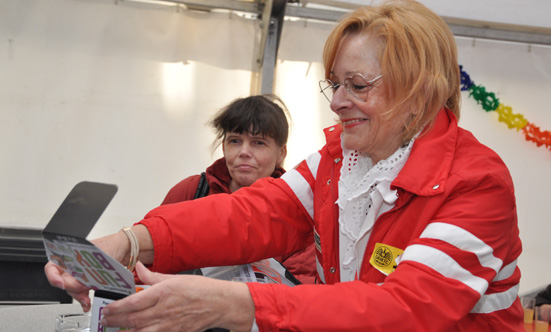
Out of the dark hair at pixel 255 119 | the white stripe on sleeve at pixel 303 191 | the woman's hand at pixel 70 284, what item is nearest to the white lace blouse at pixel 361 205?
the white stripe on sleeve at pixel 303 191

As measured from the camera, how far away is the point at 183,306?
3.69ft

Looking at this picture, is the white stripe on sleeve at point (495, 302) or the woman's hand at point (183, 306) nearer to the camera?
the woman's hand at point (183, 306)

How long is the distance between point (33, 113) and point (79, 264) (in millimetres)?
3024

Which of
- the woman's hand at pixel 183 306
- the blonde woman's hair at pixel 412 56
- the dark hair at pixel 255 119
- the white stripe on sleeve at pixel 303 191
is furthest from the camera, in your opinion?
the dark hair at pixel 255 119

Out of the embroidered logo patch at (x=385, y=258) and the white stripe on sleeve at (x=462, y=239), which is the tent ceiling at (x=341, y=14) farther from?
the white stripe on sleeve at (x=462, y=239)

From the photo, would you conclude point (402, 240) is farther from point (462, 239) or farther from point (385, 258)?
point (462, 239)

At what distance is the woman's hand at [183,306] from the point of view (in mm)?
1111

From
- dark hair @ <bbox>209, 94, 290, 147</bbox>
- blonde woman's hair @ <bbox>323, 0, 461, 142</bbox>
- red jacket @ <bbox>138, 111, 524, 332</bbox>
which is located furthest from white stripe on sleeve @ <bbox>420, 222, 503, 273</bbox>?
dark hair @ <bbox>209, 94, 290, 147</bbox>

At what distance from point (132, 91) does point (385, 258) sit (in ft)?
9.81

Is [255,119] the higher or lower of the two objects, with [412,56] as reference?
lower

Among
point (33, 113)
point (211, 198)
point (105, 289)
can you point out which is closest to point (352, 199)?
point (211, 198)

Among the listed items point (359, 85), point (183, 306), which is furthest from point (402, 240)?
point (183, 306)

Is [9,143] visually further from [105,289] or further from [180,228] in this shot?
[105,289]

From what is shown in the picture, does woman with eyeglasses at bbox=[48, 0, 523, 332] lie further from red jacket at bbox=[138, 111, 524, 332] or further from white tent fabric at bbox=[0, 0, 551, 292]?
white tent fabric at bbox=[0, 0, 551, 292]
